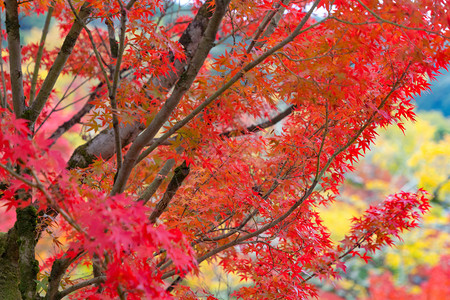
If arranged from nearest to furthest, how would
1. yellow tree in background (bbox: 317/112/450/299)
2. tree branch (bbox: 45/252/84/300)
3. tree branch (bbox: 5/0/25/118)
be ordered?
tree branch (bbox: 45/252/84/300), tree branch (bbox: 5/0/25/118), yellow tree in background (bbox: 317/112/450/299)

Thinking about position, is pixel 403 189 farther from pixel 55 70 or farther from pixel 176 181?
pixel 55 70

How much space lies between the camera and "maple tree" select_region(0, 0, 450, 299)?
1.37 m

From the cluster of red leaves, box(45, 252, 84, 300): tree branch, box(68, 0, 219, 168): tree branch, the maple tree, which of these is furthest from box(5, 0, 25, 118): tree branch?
the cluster of red leaves

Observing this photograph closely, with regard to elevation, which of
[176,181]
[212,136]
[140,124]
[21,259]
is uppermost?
[140,124]

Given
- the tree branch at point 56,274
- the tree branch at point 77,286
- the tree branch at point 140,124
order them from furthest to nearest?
the tree branch at point 140,124 < the tree branch at point 56,274 < the tree branch at point 77,286

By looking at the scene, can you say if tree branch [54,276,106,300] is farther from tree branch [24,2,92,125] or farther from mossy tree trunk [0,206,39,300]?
tree branch [24,2,92,125]

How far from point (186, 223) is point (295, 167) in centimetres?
85

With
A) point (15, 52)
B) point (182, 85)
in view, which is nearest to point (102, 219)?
point (182, 85)

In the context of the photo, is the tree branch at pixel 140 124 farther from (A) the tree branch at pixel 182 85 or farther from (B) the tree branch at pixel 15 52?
(A) the tree branch at pixel 182 85

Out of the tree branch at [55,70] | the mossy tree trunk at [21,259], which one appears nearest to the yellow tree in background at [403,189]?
the mossy tree trunk at [21,259]

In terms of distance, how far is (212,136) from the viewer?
214 cm

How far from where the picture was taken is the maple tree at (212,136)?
1.37 m

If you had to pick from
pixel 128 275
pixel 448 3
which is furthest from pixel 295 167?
pixel 128 275

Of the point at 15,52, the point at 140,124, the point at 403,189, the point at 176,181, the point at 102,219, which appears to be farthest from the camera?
the point at 403,189
